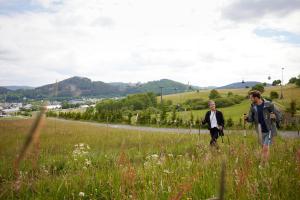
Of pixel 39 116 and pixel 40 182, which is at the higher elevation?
pixel 39 116

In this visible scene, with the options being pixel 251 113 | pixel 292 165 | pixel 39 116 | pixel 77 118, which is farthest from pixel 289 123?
pixel 77 118

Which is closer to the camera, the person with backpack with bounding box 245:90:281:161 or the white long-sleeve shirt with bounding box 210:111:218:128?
the person with backpack with bounding box 245:90:281:161

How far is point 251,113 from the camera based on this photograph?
944 cm

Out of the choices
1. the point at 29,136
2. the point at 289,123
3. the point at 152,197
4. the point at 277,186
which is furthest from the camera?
the point at 289,123

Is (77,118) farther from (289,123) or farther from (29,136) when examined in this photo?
(29,136)

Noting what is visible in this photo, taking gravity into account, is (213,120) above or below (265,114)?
below

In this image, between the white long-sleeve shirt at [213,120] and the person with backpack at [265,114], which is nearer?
the person with backpack at [265,114]

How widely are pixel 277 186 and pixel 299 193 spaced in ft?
0.90

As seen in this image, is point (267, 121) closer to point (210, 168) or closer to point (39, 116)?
point (210, 168)

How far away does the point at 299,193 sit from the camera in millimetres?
2795

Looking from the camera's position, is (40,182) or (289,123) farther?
(289,123)

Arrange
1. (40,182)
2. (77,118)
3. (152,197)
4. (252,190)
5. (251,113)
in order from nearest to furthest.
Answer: (252,190) → (152,197) → (40,182) → (251,113) → (77,118)

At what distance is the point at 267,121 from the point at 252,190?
657 centimetres

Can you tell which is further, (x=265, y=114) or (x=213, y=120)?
(x=213, y=120)
